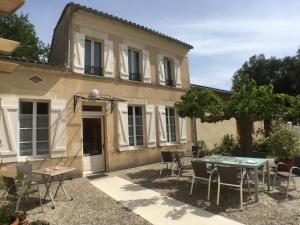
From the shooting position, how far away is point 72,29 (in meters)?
8.39

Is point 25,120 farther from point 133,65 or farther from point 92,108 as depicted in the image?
point 133,65

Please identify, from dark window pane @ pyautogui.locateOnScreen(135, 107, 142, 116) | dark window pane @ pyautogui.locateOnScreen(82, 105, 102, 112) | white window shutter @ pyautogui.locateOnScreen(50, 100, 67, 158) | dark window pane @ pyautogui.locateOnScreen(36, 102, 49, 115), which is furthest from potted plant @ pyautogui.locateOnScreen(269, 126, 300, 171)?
dark window pane @ pyautogui.locateOnScreen(36, 102, 49, 115)

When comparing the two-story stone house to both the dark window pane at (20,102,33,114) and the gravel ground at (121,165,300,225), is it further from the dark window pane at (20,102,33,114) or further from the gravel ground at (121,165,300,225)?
the gravel ground at (121,165,300,225)

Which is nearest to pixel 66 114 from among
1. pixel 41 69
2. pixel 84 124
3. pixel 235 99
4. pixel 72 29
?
pixel 84 124

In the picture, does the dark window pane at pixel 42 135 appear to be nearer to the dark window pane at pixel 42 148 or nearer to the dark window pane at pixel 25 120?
the dark window pane at pixel 42 148

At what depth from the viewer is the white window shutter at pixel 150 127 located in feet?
33.1

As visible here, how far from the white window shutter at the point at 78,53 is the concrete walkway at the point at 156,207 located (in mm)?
3813

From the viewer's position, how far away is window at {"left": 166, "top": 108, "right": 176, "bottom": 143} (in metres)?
11.3

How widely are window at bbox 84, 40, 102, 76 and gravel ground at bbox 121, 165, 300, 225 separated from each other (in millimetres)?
4062

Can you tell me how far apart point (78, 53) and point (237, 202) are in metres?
6.44

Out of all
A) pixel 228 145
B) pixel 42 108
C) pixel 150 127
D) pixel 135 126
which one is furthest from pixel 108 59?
pixel 228 145

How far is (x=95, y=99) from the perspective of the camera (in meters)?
8.60

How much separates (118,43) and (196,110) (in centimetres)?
417

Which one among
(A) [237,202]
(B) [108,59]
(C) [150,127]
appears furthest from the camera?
(C) [150,127]
